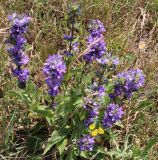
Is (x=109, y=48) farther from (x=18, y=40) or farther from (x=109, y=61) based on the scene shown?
(x=18, y=40)

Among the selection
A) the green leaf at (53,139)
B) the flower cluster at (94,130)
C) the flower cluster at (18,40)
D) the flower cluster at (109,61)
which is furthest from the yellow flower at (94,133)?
the flower cluster at (18,40)

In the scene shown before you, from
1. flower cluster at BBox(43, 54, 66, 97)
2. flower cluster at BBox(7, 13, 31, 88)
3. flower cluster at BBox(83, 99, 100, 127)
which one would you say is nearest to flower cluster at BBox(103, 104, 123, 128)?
flower cluster at BBox(83, 99, 100, 127)

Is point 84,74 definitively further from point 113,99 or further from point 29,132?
point 29,132

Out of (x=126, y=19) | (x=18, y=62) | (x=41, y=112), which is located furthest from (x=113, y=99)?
(x=126, y=19)

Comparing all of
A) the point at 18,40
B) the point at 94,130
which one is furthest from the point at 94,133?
the point at 18,40

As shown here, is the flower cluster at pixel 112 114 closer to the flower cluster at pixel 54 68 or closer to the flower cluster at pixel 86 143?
the flower cluster at pixel 86 143
